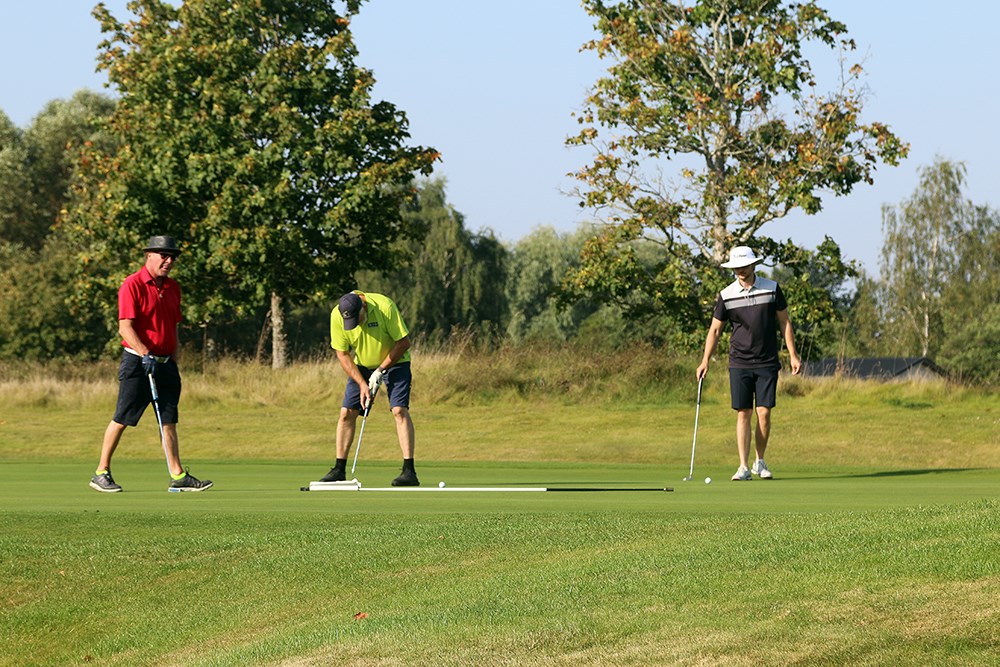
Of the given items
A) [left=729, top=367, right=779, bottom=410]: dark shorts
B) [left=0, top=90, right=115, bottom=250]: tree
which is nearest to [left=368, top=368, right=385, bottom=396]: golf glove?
[left=729, top=367, right=779, bottom=410]: dark shorts

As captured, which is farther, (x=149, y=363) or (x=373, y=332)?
(x=373, y=332)

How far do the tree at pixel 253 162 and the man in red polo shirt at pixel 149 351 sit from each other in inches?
931

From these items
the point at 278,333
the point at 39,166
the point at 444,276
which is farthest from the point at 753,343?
the point at 39,166

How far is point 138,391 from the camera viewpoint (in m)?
12.3

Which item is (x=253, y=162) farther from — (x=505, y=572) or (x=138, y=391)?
(x=505, y=572)

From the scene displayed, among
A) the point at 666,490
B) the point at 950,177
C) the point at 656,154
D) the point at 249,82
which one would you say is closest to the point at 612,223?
the point at 656,154

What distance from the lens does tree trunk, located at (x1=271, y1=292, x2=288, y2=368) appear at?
38.8 meters

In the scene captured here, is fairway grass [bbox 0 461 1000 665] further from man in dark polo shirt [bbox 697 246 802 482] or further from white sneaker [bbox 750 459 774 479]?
man in dark polo shirt [bbox 697 246 802 482]

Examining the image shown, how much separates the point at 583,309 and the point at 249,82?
166ft

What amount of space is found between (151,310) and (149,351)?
349mm

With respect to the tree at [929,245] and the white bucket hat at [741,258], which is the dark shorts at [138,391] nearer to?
the white bucket hat at [741,258]

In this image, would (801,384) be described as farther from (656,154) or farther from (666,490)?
(666,490)

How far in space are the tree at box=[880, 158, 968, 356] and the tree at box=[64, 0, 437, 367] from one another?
154 ft

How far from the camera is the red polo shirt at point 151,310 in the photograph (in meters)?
12.0
